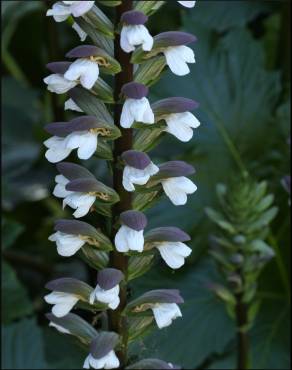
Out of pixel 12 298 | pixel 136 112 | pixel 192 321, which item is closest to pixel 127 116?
pixel 136 112

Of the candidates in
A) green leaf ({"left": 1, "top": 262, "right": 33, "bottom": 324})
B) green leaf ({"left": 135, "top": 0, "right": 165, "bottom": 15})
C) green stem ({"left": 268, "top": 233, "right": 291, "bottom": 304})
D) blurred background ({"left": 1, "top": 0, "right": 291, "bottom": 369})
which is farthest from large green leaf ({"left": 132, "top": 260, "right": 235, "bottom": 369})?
green leaf ({"left": 135, "top": 0, "right": 165, "bottom": 15})

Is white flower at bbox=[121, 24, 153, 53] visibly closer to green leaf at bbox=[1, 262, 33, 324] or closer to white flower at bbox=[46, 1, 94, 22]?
white flower at bbox=[46, 1, 94, 22]

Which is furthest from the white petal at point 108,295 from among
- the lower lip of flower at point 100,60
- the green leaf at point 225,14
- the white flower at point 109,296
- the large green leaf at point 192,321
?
the green leaf at point 225,14

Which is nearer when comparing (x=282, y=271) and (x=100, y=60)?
(x=100, y=60)

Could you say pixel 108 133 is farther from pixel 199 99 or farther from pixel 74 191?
pixel 199 99

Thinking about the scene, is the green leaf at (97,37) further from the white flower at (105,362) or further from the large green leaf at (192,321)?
the large green leaf at (192,321)

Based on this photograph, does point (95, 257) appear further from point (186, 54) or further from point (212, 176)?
point (212, 176)
